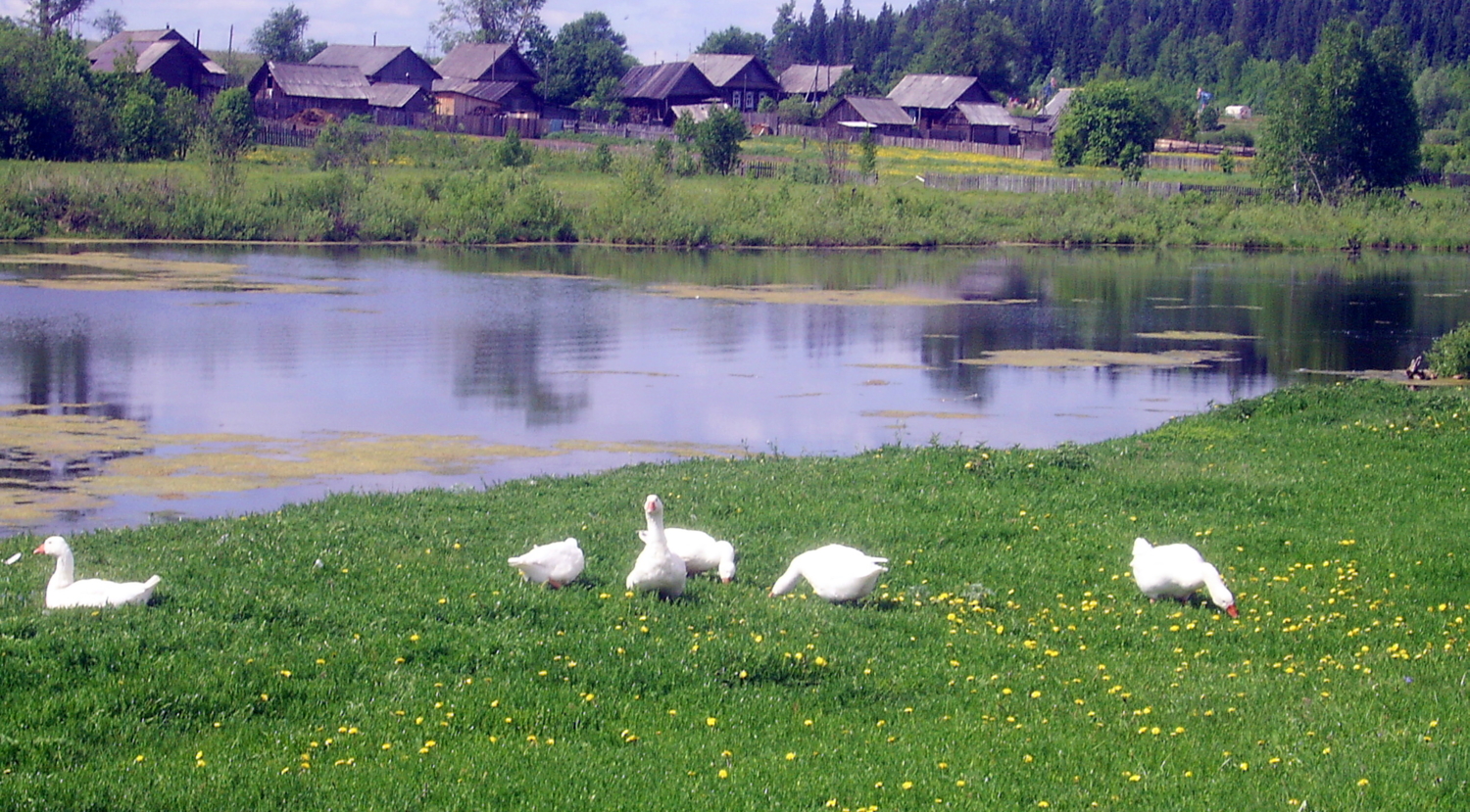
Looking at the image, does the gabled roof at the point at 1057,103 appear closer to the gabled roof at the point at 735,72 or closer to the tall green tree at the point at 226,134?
the gabled roof at the point at 735,72

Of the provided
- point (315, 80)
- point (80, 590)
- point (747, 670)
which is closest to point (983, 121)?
point (315, 80)

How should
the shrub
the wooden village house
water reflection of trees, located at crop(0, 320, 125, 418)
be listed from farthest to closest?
the wooden village house < the shrub < water reflection of trees, located at crop(0, 320, 125, 418)

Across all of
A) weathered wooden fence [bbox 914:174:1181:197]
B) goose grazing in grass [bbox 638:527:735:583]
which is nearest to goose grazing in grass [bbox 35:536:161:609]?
goose grazing in grass [bbox 638:527:735:583]

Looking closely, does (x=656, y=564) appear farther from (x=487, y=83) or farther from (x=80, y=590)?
(x=487, y=83)

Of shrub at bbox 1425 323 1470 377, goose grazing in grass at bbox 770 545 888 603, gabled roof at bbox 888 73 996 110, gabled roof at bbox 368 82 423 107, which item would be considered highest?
gabled roof at bbox 888 73 996 110

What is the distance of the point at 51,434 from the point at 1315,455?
17.1 metres

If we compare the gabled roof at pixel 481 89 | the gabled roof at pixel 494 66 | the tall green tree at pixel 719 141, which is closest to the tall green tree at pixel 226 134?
the gabled roof at pixel 481 89

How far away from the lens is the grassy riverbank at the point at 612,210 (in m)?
60.3

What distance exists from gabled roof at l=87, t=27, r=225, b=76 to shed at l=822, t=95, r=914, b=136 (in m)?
43.7

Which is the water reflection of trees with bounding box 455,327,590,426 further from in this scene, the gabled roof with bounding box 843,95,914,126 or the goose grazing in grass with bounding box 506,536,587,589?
the gabled roof with bounding box 843,95,914,126

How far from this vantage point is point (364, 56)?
110 metres

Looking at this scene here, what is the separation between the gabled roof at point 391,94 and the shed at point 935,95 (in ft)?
120

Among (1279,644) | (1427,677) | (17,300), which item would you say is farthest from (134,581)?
(17,300)

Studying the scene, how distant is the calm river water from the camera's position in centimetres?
2034
